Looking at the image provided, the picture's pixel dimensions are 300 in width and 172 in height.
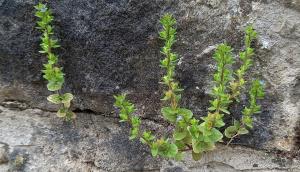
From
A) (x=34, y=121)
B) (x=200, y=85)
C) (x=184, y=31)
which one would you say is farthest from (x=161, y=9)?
(x=34, y=121)

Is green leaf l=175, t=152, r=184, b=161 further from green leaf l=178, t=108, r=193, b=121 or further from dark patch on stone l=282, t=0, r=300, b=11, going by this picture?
dark patch on stone l=282, t=0, r=300, b=11

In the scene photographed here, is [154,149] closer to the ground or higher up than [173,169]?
higher up

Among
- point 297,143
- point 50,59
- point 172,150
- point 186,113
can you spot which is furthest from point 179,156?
point 50,59

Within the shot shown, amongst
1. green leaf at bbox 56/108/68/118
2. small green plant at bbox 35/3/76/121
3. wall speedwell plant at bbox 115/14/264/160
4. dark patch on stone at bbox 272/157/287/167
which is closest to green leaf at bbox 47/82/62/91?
small green plant at bbox 35/3/76/121

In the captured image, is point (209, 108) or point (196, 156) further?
point (196, 156)

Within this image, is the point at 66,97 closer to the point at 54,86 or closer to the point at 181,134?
the point at 54,86

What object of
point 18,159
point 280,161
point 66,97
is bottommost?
point 18,159
